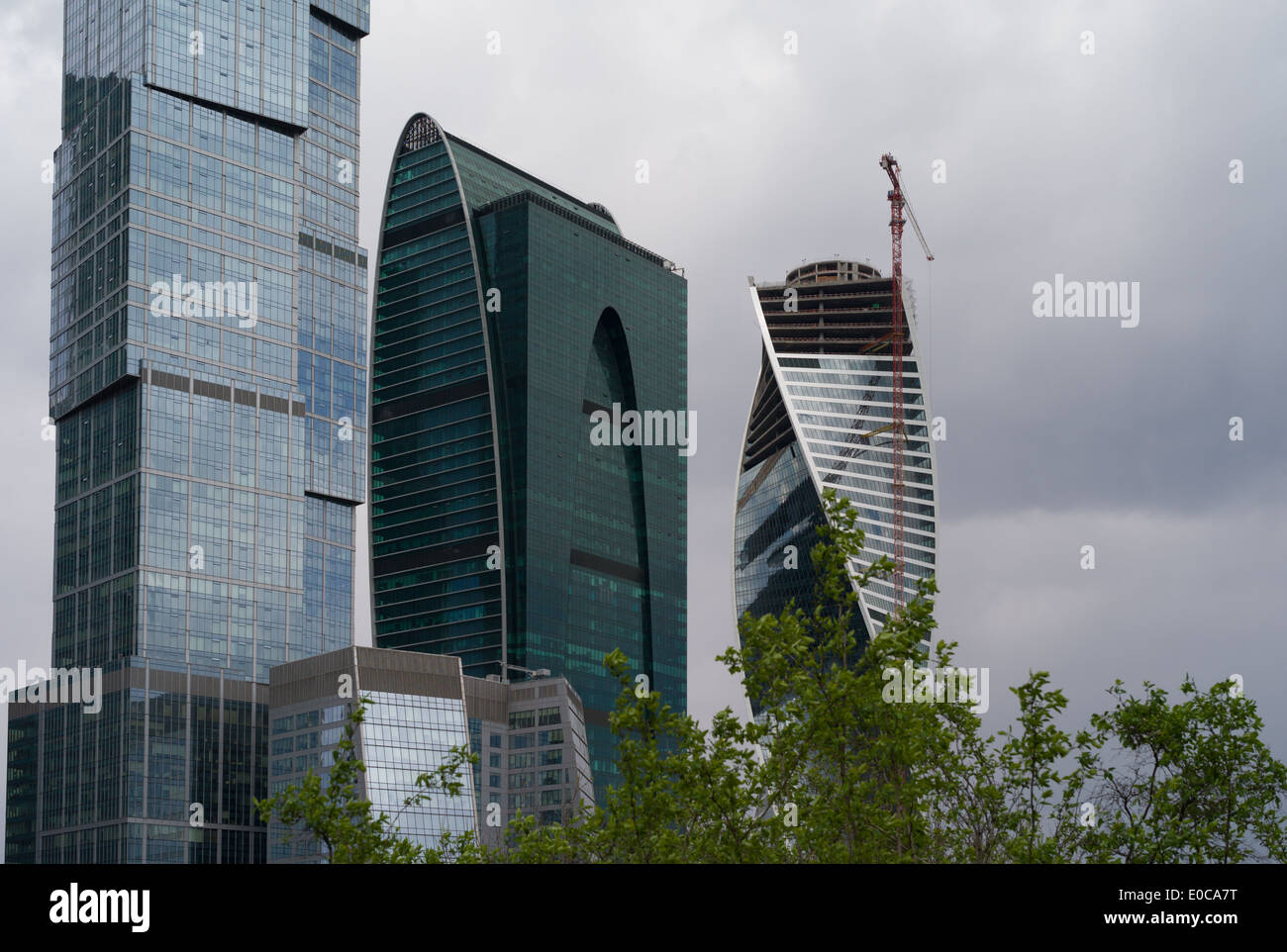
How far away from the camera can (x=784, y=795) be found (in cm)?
3856

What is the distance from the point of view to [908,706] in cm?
3906

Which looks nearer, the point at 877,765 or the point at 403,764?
the point at 877,765

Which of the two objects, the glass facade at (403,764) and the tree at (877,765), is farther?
Result: the glass facade at (403,764)

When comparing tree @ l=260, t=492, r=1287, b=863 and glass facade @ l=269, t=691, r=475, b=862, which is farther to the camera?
glass facade @ l=269, t=691, r=475, b=862
